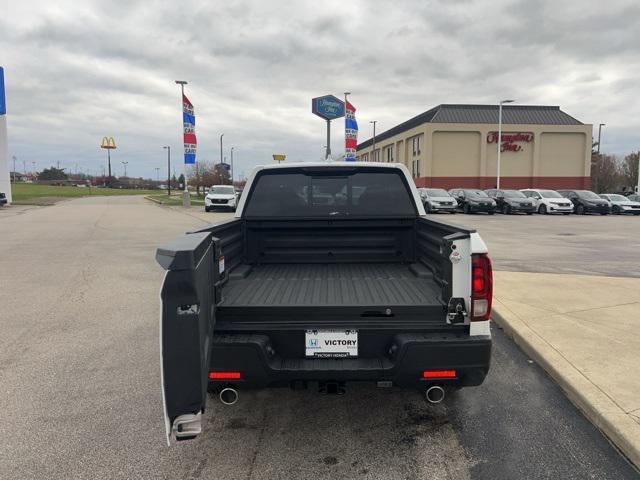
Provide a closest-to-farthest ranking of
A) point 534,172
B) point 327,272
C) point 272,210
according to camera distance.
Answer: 1. point 327,272
2. point 272,210
3. point 534,172

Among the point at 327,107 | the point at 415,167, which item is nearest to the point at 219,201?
the point at 327,107

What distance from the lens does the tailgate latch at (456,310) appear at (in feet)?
10.1

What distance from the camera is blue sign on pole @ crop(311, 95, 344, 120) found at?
31.9m

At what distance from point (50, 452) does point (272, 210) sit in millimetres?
2669

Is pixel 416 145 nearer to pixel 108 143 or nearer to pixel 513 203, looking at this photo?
pixel 513 203

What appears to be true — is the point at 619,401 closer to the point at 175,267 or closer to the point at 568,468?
the point at 568,468

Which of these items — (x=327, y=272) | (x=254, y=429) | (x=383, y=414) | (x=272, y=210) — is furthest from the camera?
(x=272, y=210)

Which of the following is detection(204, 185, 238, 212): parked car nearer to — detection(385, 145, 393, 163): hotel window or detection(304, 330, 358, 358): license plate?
detection(304, 330, 358, 358): license plate

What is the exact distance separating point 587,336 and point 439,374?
290 centimetres

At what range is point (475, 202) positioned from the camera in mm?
29234

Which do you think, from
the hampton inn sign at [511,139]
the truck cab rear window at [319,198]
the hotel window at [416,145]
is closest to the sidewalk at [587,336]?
the truck cab rear window at [319,198]

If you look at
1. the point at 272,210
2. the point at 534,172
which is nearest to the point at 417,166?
the point at 534,172

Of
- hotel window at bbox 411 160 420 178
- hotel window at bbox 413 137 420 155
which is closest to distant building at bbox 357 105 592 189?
hotel window at bbox 411 160 420 178

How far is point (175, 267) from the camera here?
93.5 inches
